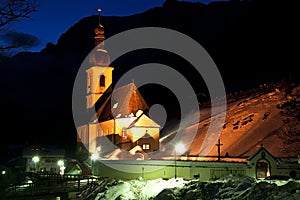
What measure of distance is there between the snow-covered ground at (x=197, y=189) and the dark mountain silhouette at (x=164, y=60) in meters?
21.1

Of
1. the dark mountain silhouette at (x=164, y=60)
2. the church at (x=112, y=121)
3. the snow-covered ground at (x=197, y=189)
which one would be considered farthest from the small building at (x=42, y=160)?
the snow-covered ground at (x=197, y=189)

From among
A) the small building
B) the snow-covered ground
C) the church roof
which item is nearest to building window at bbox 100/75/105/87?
the church roof

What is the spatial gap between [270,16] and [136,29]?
100.0 meters

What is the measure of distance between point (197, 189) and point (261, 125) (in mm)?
13569

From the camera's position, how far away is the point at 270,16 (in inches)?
4173

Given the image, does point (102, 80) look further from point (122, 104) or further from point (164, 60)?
point (164, 60)

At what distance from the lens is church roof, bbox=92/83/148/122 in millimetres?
50000

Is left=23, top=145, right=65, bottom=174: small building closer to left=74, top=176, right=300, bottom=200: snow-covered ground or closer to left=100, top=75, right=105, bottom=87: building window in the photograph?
left=100, top=75, right=105, bottom=87: building window

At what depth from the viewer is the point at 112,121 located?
50375 millimetres

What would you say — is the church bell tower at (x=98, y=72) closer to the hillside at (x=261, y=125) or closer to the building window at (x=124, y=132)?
the building window at (x=124, y=132)

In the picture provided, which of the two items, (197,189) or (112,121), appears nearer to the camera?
(197,189)

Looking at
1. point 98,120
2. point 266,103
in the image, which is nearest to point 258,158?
point 266,103

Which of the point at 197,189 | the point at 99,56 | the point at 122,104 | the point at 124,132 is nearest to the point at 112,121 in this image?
the point at 122,104

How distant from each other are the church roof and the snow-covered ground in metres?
16.6
